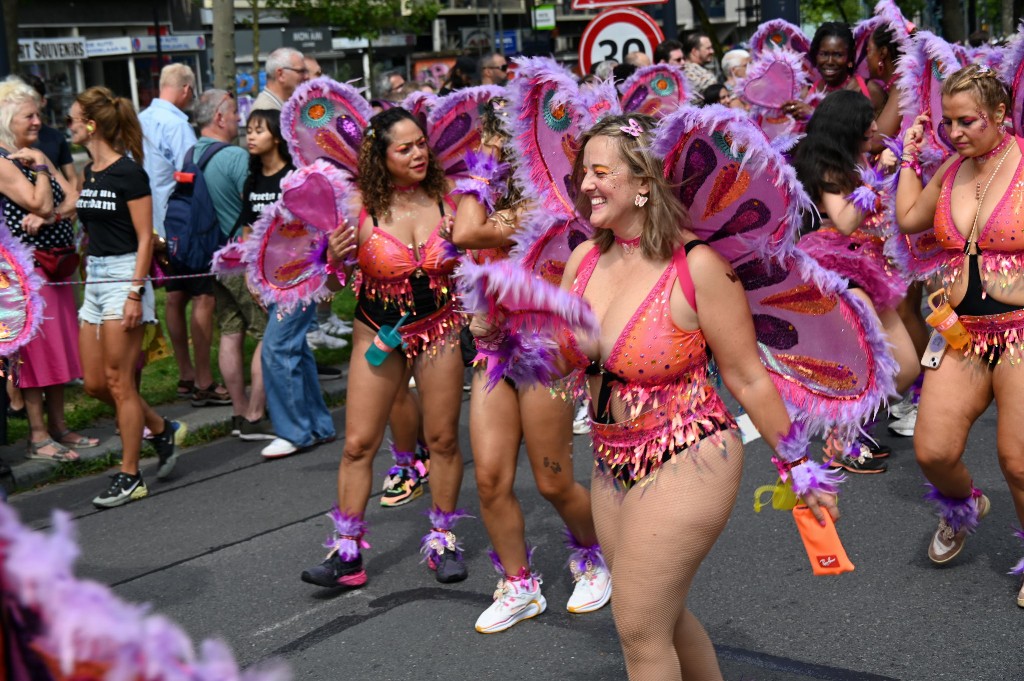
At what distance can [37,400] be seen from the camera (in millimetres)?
7328

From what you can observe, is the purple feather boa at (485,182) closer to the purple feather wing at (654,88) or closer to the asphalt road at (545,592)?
the asphalt road at (545,592)

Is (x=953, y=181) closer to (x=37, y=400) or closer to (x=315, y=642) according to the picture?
(x=315, y=642)

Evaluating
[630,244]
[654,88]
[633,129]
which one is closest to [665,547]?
[630,244]

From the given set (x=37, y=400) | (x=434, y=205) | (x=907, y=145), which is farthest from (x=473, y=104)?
(x=37, y=400)

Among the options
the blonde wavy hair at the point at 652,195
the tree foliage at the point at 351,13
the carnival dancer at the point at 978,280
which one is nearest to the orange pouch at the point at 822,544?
the blonde wavy hair at the point at 652,195

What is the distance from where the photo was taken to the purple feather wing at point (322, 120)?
5.55 m

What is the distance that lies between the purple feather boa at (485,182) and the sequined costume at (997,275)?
5.77ft

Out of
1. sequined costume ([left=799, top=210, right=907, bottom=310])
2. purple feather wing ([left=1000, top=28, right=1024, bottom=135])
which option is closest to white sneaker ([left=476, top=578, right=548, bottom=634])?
sequined costume ([left=799, top=210, right=907, bottom=310])

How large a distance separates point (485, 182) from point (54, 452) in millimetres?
3788

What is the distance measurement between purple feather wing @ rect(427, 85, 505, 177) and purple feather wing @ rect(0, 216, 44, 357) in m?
1.98

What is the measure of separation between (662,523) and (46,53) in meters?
34.6

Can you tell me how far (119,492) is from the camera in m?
6.52

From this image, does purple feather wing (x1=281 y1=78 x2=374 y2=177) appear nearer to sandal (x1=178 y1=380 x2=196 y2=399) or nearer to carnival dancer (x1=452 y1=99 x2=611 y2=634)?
carnival dancer (x1=452 y1=99 x2=611 y2=634)

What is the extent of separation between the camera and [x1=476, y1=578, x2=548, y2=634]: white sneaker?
466 centimetres
